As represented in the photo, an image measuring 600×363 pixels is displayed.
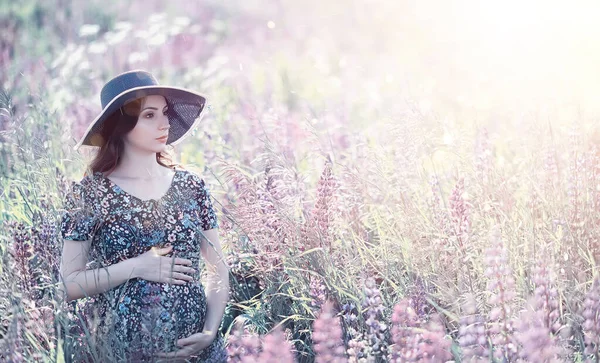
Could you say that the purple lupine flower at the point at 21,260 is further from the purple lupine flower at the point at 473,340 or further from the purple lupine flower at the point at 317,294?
the purple lupine flower at the point at 473,340

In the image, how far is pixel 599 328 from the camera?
1700mm

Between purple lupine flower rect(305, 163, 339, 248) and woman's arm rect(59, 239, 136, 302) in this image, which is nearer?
woman's arm rect(59, 239, 136, 302)

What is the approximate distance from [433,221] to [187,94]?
1059 mm

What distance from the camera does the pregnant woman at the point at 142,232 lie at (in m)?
2.72

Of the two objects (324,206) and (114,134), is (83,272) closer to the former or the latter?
(114,134)

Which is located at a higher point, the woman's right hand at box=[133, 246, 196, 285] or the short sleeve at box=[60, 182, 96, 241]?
the short sleeve at box=[60, 182, 96, 241]

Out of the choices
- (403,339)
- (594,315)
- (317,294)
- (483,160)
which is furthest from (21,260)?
(594,315)

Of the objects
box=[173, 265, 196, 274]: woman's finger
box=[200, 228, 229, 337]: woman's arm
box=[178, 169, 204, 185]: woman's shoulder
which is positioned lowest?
box=[200, 228, 229, 337]: woman's arm

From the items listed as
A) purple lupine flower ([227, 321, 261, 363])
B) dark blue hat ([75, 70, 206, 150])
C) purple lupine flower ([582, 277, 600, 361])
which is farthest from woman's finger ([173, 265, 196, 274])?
purple lupine flower ([582, 277, 600, 361])

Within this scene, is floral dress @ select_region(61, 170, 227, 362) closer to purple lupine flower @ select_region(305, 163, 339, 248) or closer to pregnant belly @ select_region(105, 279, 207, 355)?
pregnant belly @ select_region(105, 279, 207, 355)

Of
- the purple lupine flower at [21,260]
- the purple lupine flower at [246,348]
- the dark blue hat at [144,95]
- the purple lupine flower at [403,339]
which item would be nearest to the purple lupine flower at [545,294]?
the purple lupine flower at [403,339]

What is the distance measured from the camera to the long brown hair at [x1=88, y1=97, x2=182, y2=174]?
113 inches

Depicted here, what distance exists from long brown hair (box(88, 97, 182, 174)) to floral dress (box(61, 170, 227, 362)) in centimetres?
4

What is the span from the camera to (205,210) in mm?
3010
